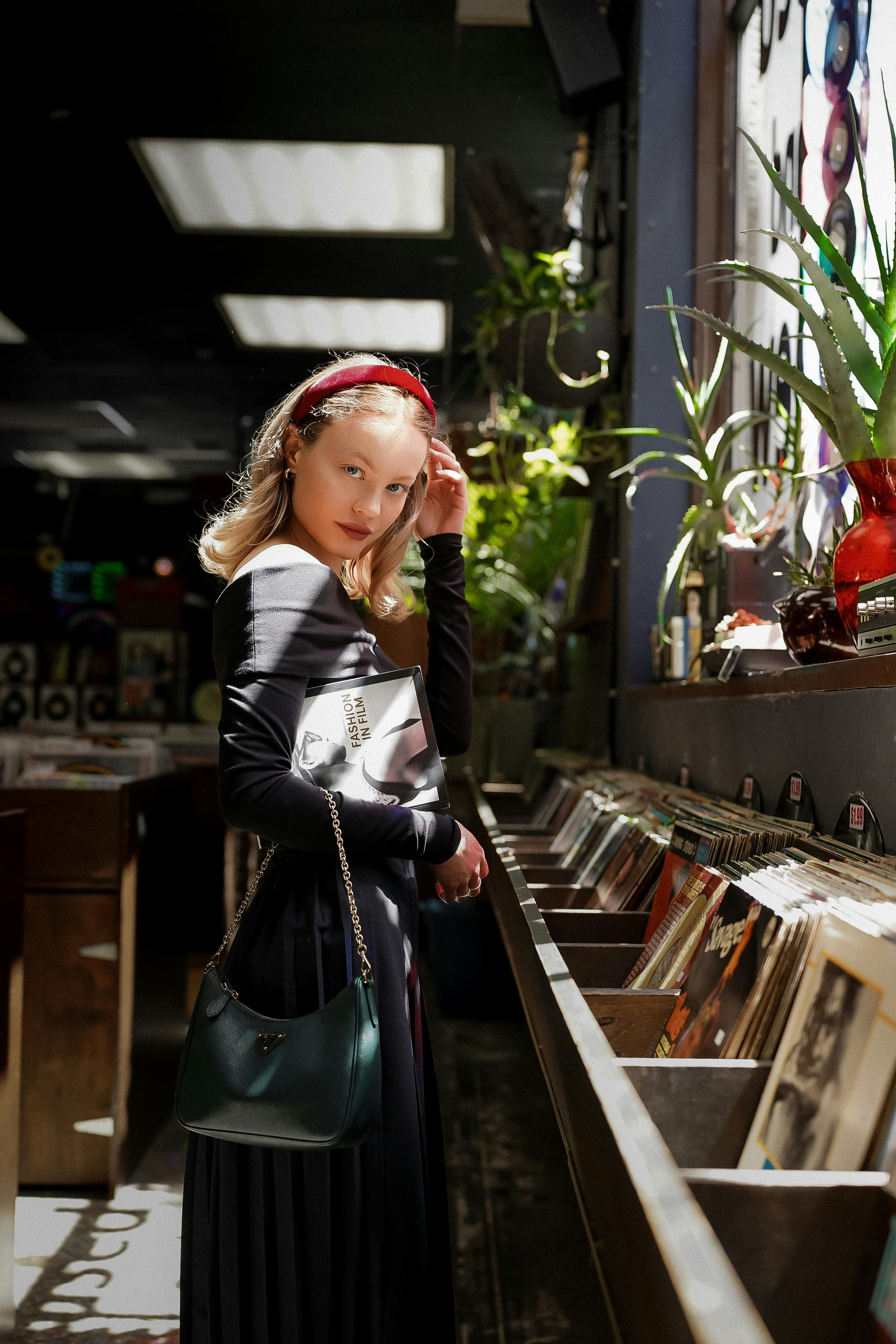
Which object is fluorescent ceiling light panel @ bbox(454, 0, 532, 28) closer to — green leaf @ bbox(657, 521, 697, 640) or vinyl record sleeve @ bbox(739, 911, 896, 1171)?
green leaf @ bbox(657, 521, 697, 640)

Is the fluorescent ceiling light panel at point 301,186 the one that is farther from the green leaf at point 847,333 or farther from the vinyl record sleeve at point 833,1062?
the vinyl record sleeve at point 833,1062

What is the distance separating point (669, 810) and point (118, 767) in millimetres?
1964

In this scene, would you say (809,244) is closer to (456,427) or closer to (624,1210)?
(624,1210)

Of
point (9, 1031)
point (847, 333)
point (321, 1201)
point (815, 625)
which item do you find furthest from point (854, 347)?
point (9, 1031)

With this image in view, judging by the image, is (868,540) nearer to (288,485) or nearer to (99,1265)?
(288,485)

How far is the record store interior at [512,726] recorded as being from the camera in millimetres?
870

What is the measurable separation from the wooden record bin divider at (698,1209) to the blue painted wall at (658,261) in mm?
2139

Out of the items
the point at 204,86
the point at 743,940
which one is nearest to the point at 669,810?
the point at 743,940

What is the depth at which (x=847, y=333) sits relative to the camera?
1248 mm

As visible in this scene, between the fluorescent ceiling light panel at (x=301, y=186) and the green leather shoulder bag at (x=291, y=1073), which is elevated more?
the fluorescent ceiling light panel at (x=301, y=186)

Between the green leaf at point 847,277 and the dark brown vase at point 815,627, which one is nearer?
the green leaf at point 847,277

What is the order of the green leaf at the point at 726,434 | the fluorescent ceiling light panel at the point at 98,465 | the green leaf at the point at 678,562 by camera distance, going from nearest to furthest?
the green leaf at the point at 678,562
the green leaf at the point at 726,434
the fluorescent ceiling light panel at the point at 98,465

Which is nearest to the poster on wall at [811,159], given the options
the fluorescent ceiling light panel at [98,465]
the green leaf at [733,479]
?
the green leaf at [733,479]

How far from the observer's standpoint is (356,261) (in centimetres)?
564
